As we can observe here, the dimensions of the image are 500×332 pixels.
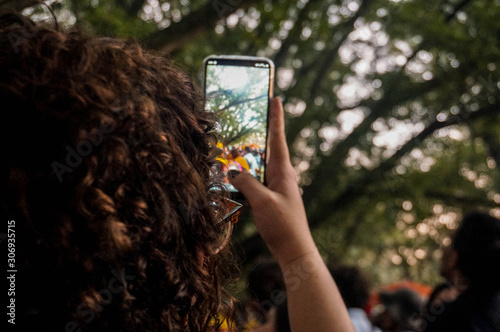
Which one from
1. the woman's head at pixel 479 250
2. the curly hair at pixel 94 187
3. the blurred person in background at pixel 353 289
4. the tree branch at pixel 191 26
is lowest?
the blurred person in background at pixel 353 289

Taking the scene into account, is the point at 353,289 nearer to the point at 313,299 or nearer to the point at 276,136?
the point at 276,136

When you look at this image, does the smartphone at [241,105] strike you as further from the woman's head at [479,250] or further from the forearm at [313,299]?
the woman's head at [479,250]

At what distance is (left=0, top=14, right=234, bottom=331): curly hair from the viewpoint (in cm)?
76

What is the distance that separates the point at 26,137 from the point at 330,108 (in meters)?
8.60

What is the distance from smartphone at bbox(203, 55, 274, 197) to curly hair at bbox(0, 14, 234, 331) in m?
0.62

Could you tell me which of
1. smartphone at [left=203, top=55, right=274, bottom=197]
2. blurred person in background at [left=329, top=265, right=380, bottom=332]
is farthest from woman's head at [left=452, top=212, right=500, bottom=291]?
smartphone at [left=203, top=55, right=274, bottom=197]

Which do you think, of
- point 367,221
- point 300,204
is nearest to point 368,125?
point 367,221

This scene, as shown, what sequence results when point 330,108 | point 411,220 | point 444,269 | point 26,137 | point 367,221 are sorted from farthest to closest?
1. point 367,221
2. point 411,220
3. point 330,108
4. point 444,269
5. point 26,137

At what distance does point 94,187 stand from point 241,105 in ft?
2.94

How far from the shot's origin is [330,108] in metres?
9.11

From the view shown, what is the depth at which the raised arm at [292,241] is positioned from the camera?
3.89 feet

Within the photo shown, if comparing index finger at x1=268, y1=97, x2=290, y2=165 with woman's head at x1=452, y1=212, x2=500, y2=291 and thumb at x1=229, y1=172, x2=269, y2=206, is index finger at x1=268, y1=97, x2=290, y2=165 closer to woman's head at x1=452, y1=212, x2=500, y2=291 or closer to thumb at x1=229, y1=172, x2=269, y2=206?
thumb at x1=229, y1=172, x2=269, y2=206

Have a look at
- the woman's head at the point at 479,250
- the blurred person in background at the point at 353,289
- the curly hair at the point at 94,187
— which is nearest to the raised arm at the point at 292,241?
the curly hair at the point at 94,187

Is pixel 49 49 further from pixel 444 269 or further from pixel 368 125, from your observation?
pixel 368 125
